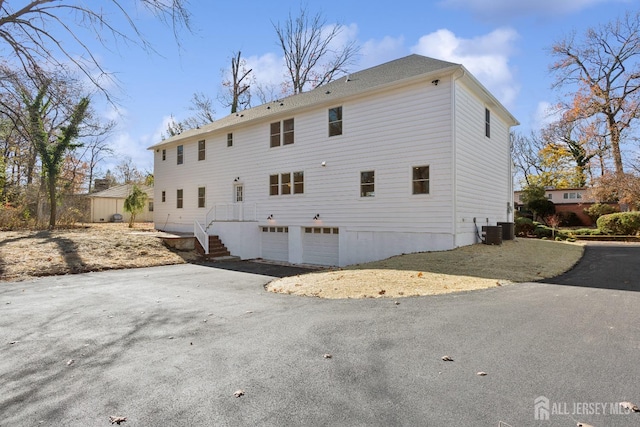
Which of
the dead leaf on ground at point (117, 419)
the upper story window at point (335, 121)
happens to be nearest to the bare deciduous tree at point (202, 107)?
the upper story window at point (335, 121)

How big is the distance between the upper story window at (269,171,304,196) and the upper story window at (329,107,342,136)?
7.80ft

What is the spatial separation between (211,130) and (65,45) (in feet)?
31.1

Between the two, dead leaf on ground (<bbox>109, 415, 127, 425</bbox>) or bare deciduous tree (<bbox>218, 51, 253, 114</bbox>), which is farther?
bare deciduous tree (<bbox>218, 51, 253, 114</bbox>)

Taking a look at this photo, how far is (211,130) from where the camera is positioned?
19.2 metres

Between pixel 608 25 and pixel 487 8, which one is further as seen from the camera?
pixel 608 25

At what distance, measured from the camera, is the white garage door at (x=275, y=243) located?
16500 mm

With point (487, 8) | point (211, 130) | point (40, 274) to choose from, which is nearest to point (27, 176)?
point (211, 130)

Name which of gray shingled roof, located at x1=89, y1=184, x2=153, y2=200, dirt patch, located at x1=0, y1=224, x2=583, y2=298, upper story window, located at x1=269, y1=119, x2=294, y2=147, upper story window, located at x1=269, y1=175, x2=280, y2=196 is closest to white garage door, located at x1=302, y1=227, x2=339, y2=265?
upper story window, located at x1=269, y1=175, x2=280, y2=196

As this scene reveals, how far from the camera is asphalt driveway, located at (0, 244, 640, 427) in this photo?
104 inches

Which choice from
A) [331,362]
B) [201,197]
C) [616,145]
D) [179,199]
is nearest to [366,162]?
[331,362]

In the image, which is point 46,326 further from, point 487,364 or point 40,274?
point 40,274

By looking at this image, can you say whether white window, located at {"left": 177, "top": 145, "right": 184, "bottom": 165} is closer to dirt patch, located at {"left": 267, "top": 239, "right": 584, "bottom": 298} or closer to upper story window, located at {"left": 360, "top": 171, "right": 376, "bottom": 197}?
upper story window, located at {"left": 360, "top": 171, "right": 376, "bottom": 197}

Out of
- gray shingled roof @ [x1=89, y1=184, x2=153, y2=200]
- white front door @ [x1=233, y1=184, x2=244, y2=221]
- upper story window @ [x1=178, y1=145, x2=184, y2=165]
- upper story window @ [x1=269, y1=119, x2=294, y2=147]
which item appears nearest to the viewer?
upper story window @ [x1=269, y1=119, x2=294, y2=147]

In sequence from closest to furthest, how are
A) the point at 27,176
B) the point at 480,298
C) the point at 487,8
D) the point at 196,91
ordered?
the point at 480,298, the point at 487,8, the point at 27,176, the point at 196,91
